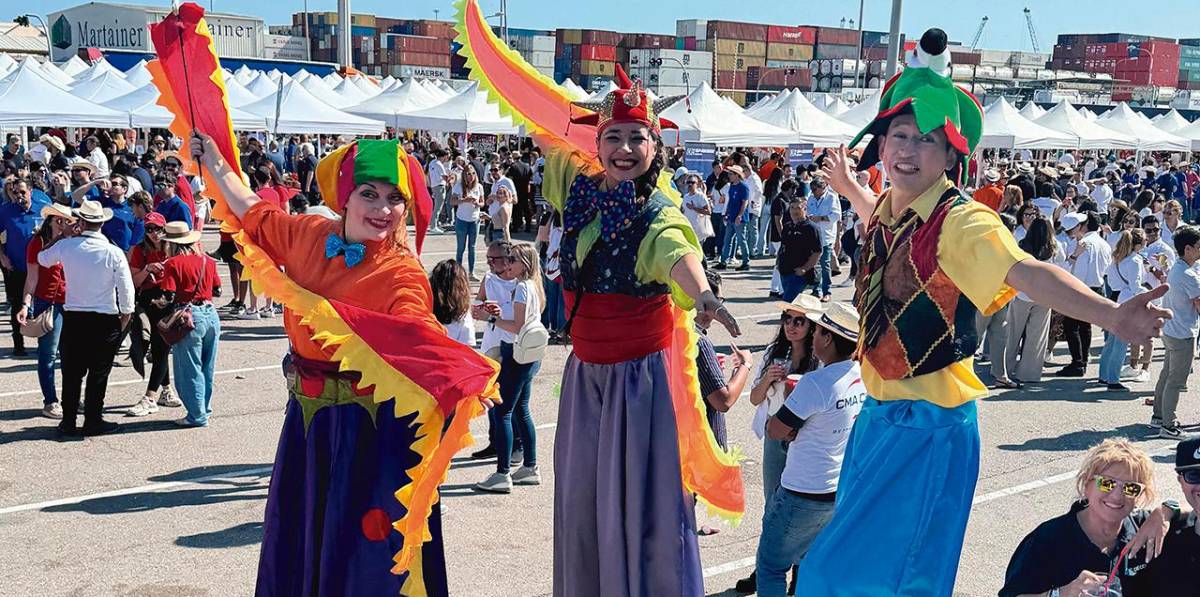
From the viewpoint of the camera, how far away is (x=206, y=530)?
6.03 meters

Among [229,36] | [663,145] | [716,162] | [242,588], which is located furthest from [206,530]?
[229,36]

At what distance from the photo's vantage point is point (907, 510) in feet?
10.1

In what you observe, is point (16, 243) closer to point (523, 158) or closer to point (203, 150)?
point (203, 150)

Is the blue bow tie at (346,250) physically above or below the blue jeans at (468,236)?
above

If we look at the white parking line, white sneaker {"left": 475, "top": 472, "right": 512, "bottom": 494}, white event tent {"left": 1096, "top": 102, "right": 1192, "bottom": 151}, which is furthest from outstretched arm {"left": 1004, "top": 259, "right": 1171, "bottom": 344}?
white event tent {"left": 1096, "top": 102, "right": 1192, "bottom": 151}

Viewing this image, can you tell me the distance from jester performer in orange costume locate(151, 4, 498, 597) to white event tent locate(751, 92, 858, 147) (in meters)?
18.7

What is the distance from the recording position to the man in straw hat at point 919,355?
9.99 feet

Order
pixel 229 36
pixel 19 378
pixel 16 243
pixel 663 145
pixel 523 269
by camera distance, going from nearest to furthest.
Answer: pixel 663 145, pixel 523 269, pixel 19 378, pixel 16 243, pixel 229 36

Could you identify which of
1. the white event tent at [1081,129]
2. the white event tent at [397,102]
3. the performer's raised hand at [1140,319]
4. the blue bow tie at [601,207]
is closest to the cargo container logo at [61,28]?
the white event tent at [397,102]

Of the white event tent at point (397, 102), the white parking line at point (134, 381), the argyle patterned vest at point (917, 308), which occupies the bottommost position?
the white parking line at point (134, 381)

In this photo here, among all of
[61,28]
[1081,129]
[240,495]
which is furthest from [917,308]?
[61,28]

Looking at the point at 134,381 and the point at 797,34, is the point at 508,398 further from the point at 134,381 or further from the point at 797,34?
the point at 797,34

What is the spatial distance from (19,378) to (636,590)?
7511 mm

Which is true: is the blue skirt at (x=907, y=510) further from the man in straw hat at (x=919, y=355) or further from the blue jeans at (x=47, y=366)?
the blue jeans at (x=47, y=366)
